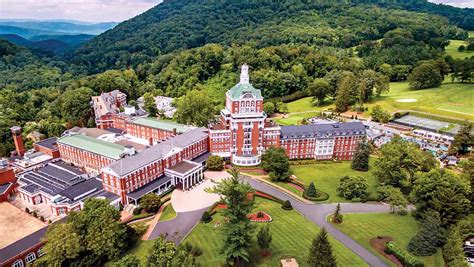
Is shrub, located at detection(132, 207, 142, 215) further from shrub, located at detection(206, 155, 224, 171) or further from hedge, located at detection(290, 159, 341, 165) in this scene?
hedge, located at detection(290, 159, 341, 165)

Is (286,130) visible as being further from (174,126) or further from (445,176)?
(445,176)

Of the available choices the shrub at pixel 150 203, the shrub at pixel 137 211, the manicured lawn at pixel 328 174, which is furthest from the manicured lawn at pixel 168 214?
the manicured lawn at pixel 328 174

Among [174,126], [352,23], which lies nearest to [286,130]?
[174,126]

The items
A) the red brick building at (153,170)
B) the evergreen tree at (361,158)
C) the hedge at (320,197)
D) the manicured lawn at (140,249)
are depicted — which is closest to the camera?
the manicured lawn at (140,249)

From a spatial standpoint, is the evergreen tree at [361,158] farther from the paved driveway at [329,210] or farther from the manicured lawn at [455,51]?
the manicured lawn at [455,51]

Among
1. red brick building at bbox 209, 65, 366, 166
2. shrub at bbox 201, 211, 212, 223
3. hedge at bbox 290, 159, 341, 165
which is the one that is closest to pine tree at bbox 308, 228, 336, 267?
shrub at bbox 201, 211, 212, 223

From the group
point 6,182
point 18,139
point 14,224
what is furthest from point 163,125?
point 14,224

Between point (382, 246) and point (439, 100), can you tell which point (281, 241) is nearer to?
point (382, 246)

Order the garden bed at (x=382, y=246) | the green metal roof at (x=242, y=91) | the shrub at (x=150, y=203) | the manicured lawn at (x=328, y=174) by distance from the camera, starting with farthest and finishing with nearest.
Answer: the green metal roof at (x=242, y=91), the manicured lawn at (x=328, y=174), the shrub at (x=150, y=203), the garden bed at (x=382, y=246)
